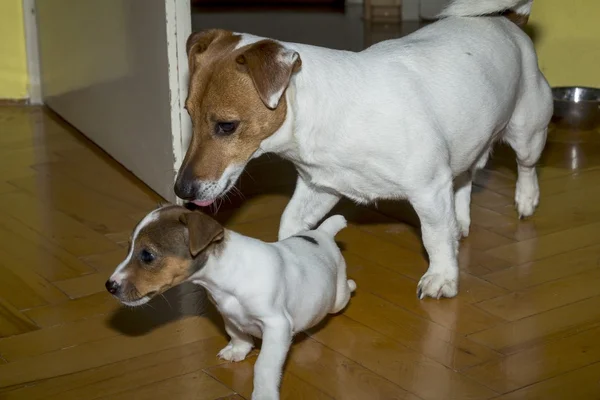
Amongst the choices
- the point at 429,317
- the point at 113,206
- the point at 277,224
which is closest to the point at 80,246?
the point at 113,206

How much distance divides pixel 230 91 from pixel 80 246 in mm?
1012

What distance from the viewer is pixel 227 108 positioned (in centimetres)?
263

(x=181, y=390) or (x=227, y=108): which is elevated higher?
(x=227, y=108)

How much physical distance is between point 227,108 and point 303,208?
0.59 meters

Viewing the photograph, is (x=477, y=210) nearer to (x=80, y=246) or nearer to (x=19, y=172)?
(x=80, y=246)

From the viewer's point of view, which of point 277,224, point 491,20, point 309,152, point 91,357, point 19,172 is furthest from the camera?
point 19,172

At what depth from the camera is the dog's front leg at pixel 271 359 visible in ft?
7.57

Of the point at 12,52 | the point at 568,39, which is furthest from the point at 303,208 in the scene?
the point at 12,52

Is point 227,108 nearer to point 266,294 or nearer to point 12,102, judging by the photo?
point 266,294

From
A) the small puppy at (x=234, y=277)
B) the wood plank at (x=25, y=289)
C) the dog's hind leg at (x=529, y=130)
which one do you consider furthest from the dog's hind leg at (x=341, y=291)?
the dog's hind leg at (x=529, y=130)

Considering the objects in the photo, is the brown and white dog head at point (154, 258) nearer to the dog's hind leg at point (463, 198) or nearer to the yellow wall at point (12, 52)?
the dog's hind leg at point (463, 198)

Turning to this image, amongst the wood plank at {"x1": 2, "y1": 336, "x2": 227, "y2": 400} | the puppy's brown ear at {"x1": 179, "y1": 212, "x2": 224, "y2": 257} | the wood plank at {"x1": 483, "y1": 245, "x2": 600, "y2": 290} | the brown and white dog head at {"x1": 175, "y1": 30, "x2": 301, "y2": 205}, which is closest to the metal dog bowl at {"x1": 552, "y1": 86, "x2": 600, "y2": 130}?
the wood plank at {"x1": 483, "y1": 245, "x2": 600, "y2": 290}

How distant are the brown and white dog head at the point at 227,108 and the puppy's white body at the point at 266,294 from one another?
28 centimetres

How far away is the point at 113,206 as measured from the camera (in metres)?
3.71
